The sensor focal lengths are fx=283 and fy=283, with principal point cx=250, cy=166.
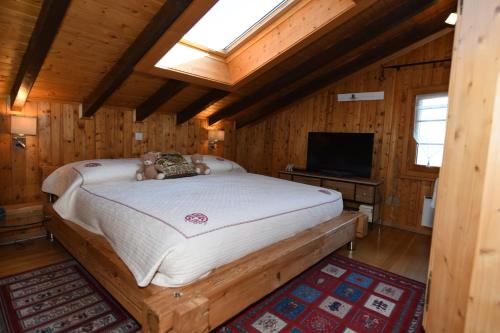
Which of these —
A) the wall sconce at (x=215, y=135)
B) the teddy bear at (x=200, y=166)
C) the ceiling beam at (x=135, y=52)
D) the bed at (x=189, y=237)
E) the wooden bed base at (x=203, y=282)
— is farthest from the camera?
the wall sconce at (x=215, y=135)

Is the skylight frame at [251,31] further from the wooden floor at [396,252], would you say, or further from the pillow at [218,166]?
the wooden floor at [396,252]

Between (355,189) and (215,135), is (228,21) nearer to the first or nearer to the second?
(215,135)

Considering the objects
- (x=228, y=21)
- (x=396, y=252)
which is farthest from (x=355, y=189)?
(x=228, y=21)

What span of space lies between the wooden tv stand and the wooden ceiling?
1.45 meters

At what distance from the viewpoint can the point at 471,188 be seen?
916 mm

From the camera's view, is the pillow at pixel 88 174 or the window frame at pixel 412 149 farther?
the window frame at pixel 412 149

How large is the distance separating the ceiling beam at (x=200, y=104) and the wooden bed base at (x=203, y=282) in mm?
2272

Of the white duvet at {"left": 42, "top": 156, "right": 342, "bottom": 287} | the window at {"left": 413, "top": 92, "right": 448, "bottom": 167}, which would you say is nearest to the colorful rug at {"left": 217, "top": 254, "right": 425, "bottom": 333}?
the white duvet at {"left": 42, "top": 156, "right": 342, "bottom": 287}

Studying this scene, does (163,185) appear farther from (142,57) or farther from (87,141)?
(87,141)

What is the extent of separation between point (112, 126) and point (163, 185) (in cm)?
164

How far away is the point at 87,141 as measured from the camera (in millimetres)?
3506

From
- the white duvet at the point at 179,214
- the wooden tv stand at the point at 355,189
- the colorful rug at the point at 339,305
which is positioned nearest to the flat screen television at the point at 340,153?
the wooden tv stand at the point at 355,189

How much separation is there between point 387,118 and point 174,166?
3.11 metres

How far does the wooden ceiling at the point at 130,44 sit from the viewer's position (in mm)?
2100
